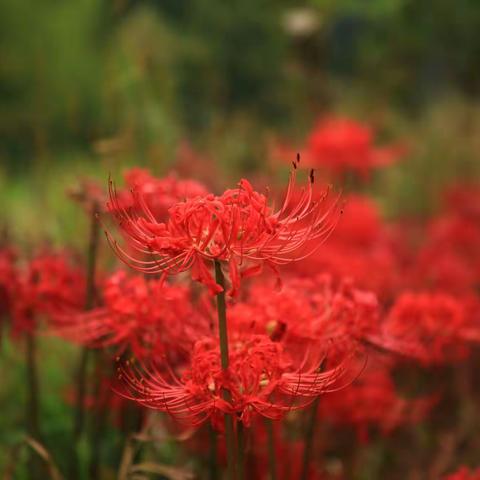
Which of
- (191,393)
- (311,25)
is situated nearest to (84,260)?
(191,393)

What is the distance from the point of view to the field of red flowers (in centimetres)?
130

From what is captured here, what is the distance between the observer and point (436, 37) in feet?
21.4

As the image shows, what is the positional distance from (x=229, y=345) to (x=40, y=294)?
720mm

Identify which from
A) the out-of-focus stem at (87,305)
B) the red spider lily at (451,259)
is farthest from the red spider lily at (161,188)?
the red spider lily at (451,259)

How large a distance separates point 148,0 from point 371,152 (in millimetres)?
3130

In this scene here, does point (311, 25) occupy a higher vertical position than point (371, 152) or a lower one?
higher

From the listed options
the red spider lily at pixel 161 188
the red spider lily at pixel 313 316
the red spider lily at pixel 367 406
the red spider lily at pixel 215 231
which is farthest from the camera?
the red spider lily at pixel 367 406

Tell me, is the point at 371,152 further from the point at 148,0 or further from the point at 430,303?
the point at 148,0

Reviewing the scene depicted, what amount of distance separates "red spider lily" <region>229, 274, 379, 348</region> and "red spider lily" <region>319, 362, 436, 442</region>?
72cm

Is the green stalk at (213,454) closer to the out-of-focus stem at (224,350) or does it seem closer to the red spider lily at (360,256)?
the out-of-focus stem at (224,350)

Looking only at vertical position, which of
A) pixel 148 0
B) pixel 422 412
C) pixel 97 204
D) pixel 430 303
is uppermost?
pixel 148 0

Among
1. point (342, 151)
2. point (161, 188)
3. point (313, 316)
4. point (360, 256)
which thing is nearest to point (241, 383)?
point (313, 316)

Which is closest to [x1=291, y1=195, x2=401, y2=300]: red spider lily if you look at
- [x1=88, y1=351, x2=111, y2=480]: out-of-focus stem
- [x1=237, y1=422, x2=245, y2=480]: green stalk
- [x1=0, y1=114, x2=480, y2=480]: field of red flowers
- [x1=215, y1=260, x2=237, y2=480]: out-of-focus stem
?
[x1=0, y1=114, x2=480, y2=480]: field of red flowers

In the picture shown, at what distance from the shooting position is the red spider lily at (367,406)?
95.0 inches
